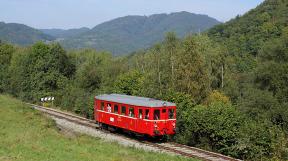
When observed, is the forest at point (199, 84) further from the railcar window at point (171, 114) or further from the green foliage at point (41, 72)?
the railcar window at point (171, 114)

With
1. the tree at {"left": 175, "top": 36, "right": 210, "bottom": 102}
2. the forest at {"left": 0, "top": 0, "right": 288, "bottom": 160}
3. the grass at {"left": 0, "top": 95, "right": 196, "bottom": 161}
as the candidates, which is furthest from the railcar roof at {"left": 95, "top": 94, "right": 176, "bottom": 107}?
the tree at {"left": 175, "top": 36, "right": 210, "bottom": 102}

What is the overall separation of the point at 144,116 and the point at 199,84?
468 inches

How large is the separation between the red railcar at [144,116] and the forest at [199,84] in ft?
5.10

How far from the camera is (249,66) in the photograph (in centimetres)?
6919

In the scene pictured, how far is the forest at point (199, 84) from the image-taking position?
24.2 metres

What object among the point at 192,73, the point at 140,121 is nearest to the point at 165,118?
the point at 140,121

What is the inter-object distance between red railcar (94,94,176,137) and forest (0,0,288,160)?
1554mm

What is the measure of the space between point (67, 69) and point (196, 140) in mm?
42857

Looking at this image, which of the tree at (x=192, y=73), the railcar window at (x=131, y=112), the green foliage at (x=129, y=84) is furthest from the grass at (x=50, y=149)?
the green foliage at (x=129, y=84)

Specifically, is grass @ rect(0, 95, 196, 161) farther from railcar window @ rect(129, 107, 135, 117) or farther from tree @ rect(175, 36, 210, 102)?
tree @ rect(175, 36, 210, 102)

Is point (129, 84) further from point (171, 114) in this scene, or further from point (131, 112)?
point (171, 114)

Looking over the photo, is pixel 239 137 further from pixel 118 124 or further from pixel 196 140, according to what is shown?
pixel 118 124

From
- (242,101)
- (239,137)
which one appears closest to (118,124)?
(239,137)

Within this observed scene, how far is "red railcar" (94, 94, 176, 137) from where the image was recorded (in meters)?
26.0
